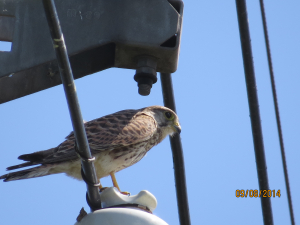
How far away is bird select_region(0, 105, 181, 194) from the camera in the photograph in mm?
4043

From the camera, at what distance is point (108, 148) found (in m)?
4.31

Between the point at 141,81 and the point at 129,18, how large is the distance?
43 cm

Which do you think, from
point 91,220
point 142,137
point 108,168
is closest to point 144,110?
point 142,137

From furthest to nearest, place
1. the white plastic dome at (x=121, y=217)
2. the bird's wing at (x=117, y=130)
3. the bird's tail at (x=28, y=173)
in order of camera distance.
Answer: the bird's wing at (x=117, y=130) → the bird's tail at (x=28, y=173) → the white plastic dome at (x=121, y=217)

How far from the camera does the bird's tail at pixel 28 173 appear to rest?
147 inches

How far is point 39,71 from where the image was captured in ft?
9.53

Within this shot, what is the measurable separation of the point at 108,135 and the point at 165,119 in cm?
112

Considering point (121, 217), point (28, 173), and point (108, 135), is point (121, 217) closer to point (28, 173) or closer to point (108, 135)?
point (28, 173)

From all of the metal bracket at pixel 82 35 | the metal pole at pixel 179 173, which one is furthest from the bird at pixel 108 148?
the metal bracket at pixel 82 35

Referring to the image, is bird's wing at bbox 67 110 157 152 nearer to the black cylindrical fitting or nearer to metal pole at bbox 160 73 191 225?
metal pole at bbox 160 73 191 225

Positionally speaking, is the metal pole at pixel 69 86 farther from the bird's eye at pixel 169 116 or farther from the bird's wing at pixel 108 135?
the bird's eye at pixel 169 116

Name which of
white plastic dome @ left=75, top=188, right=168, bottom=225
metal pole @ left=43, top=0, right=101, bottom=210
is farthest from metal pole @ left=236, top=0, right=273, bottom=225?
metal pole @ left=43, top=0, right=101, bottom=210

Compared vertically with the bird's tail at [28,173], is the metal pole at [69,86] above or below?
above

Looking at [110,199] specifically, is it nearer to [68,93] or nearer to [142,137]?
[68,93]
